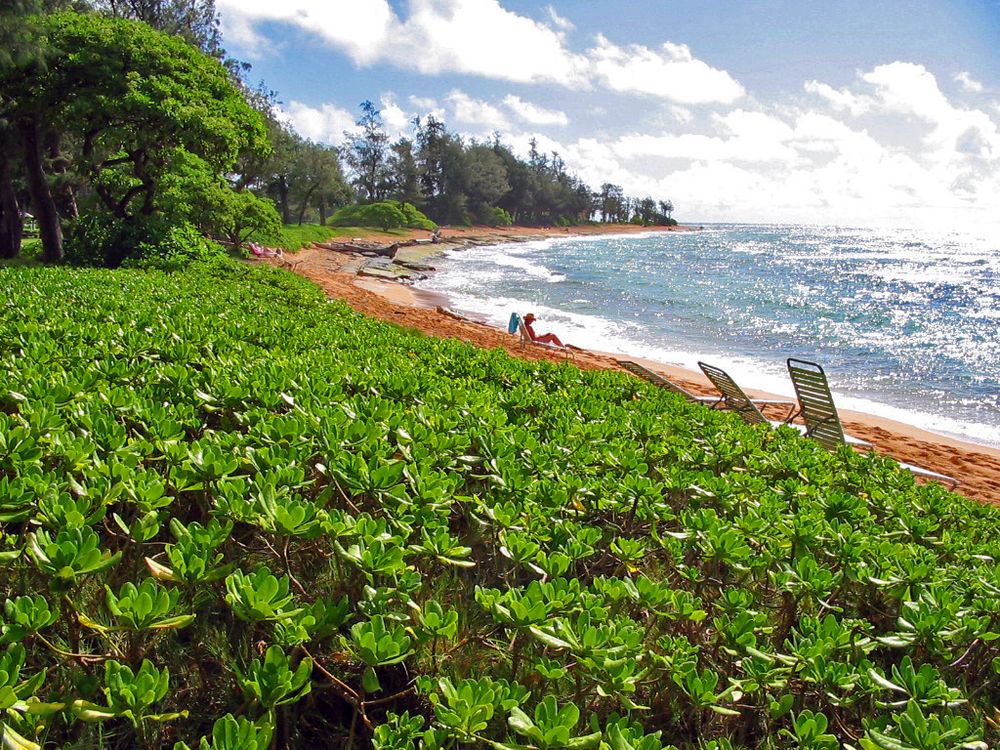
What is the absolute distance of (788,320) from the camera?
2486 centimetres

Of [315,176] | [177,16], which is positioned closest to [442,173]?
[315,176]

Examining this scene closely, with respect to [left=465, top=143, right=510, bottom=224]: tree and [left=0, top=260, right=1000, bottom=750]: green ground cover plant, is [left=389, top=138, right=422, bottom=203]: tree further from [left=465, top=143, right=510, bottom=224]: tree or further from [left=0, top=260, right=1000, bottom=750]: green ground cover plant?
[left=0, top=260, right=1000, bottom=750]: green ground cover plant

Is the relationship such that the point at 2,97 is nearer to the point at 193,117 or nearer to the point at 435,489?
the point at 193,117

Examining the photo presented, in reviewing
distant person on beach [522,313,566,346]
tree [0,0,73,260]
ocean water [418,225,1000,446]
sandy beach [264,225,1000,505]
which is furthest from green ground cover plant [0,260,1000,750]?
tree [0,0,73,260]

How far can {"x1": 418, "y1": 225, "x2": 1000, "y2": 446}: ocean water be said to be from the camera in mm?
15008

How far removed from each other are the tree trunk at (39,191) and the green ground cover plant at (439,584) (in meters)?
16.1

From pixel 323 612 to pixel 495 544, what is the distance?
0.70m

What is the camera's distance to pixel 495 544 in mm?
2029

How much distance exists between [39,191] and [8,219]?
2.58 m

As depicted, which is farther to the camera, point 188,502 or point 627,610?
point 188,502

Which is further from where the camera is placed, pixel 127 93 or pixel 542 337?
pixel 542 337

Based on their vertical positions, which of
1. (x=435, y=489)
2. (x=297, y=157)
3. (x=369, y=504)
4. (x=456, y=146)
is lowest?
(x=369, y=504)

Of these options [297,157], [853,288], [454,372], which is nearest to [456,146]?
[297,157]

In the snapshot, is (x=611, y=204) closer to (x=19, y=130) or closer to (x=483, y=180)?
(x=483, y=180)
